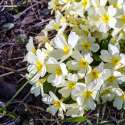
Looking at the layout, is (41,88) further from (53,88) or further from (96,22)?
(96,22)


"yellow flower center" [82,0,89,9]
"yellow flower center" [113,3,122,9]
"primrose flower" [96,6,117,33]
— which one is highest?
"yellow flower center" [82,0,89,9]

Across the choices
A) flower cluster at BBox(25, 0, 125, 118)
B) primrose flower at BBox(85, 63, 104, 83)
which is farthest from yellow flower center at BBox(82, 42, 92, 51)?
primrose flower at BBox(85, 63, 104, 83)

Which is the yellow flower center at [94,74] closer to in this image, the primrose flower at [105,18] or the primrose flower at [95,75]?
the primrose flower at [95,75]

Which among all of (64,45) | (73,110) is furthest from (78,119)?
(64,45)

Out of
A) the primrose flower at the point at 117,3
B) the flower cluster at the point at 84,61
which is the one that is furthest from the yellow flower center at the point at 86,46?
the primrose flower at the point at 117,3

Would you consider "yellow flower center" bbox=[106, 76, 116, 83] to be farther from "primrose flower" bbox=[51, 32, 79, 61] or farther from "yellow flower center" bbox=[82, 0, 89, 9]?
"yellow flower center" bbox=[82, 0, 89, 9]

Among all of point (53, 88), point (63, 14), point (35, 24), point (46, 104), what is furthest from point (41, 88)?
point (35, 24)

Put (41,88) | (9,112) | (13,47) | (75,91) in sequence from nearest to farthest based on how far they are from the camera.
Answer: (75,91) → (41,88) → (9,112) → (13,47)
